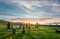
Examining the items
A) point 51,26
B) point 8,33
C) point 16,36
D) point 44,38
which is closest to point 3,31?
point 8,33

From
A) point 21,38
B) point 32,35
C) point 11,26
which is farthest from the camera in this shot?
point 11,26

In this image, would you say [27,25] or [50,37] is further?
[27,25]

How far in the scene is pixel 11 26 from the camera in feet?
50.8

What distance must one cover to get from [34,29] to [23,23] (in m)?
1.23

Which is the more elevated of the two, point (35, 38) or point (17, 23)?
point (17, 23)

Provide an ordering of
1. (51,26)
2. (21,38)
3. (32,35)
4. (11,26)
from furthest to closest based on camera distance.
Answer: (51,26) → (11,26) → (32,35) → (21,38)

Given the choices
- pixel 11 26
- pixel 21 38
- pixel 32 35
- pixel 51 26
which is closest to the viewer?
pixel 21 38

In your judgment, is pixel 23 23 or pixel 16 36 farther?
pixel 23 23

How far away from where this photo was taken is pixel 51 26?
17391 mm

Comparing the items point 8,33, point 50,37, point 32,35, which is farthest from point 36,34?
point 8,33

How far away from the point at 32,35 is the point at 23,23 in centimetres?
234

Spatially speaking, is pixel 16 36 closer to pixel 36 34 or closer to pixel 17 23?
pixel 36 34

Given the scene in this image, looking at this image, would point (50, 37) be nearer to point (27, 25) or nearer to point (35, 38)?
point (35, 38)

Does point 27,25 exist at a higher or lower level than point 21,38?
higher
